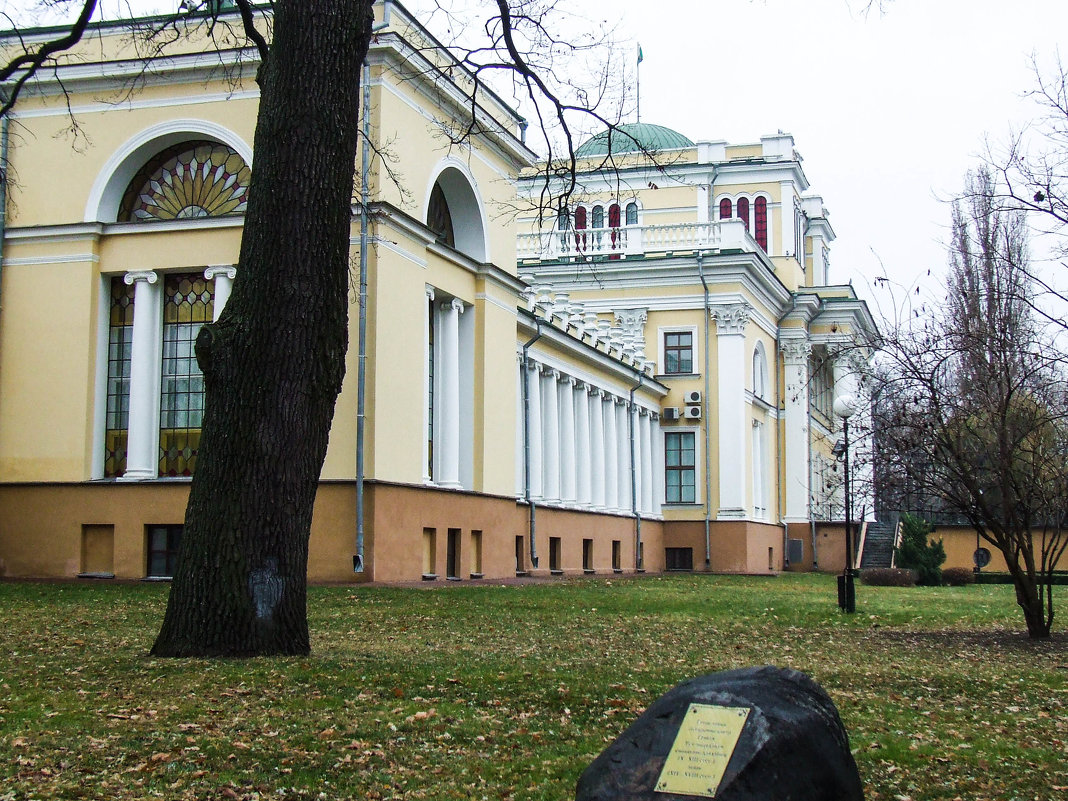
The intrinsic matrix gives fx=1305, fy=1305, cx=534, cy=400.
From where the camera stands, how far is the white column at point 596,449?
43.0m

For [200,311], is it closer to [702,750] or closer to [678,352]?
[702,750]

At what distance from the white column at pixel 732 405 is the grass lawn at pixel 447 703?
1247 inches

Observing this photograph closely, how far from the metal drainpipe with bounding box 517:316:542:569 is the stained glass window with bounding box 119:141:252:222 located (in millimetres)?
11101

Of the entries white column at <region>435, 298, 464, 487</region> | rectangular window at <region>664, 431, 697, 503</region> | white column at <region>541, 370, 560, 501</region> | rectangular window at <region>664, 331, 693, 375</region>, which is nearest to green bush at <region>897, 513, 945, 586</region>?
rectangular window at <region>664, 431, 697, 503</region>

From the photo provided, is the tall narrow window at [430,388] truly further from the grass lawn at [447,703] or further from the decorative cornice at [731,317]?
the decorative cornice at [731,317]

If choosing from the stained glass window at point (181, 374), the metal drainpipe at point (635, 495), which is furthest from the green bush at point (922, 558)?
the stained glass window at point (181, 374)

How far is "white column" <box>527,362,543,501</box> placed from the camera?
3672 cm

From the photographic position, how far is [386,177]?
25531 millimetres

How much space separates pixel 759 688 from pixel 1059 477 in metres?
11.8

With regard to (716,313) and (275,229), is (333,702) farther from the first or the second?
(716,313)

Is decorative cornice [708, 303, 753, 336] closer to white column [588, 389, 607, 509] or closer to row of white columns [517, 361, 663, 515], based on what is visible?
row of white columns [517, 361, 663, 515]

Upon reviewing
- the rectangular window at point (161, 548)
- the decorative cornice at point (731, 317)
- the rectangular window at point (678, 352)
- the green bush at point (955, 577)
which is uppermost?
the decorative cornice at point (731, 317)

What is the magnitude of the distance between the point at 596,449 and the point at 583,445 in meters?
1.86

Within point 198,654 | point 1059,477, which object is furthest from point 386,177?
point 198,654
